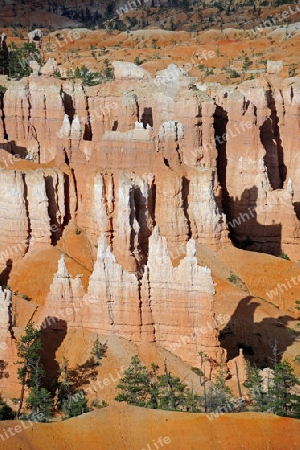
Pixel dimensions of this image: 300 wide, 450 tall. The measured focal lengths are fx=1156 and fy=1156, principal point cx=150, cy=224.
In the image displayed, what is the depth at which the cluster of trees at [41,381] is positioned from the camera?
168 ft

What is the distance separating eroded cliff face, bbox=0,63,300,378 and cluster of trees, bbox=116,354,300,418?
2851 mm

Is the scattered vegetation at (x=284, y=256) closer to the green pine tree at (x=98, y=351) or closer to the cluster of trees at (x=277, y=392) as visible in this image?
the cluster of trees at (x=277, y=392)

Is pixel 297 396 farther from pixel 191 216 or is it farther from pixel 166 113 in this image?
pixel 166 113

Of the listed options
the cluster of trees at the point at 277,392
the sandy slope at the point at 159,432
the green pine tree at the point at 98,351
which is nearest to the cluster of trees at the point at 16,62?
the green pine tree at the point at 98,351

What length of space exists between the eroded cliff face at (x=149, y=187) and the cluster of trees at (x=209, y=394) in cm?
285

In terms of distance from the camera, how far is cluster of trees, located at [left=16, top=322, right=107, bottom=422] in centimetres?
5120

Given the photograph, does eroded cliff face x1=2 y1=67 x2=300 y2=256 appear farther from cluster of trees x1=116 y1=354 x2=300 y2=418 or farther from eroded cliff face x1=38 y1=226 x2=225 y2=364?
A: cluster of trees x1=116 y1=354 x2=300 y2=418

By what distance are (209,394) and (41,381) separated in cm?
794

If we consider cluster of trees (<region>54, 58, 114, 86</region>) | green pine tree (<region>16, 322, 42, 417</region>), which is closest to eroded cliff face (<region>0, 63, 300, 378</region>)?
green pine tree (<region>16, 322, 42, 417</region>)

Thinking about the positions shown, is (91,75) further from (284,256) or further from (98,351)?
(98,351)

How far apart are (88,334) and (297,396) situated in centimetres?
1167

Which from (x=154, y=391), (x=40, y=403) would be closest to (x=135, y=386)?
(x=154, y=391)

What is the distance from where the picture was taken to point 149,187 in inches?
2611

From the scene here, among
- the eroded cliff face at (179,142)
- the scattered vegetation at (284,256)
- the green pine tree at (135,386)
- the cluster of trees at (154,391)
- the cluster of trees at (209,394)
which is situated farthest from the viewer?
the scattered vegetation at (284,256)
